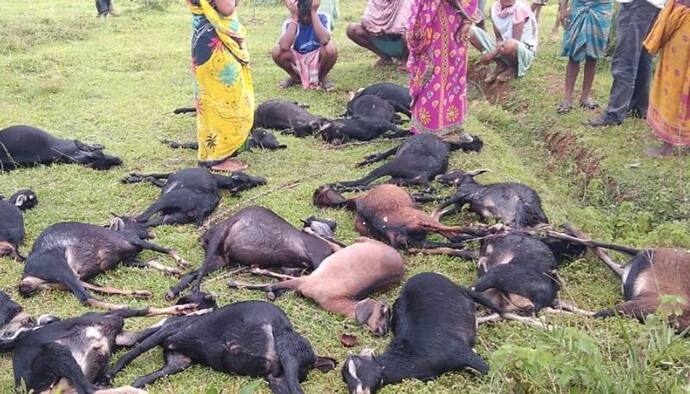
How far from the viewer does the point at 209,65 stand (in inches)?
221

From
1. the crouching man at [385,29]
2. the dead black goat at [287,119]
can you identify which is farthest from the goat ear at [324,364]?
the crouching man at [385,29]

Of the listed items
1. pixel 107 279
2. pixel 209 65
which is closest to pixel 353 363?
pixel 107 279

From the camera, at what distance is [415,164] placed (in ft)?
18.2

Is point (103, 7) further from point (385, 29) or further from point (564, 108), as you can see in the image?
point (564, 108)

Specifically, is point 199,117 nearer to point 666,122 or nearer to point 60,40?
point 666,122

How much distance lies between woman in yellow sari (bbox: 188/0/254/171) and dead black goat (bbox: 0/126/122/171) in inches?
38.0

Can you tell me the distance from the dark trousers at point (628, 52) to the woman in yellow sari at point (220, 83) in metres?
3.59

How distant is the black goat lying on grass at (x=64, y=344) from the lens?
299 cm

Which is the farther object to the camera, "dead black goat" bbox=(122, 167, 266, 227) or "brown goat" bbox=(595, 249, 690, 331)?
"dead black goat" bbox=(122, 167, 266, 227)

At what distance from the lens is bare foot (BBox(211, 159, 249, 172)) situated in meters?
6.01

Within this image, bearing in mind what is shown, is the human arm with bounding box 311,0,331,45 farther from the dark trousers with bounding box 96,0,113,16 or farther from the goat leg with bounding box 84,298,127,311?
the dark trousers with bounding box 96,0,113,16

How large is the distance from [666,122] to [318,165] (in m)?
3.14

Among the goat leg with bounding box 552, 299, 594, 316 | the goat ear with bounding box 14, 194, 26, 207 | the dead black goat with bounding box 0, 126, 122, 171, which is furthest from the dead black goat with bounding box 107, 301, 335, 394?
the dead black goat with bounding box 0, 126, 122, 171

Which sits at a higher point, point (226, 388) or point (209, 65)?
point (209, 65)
